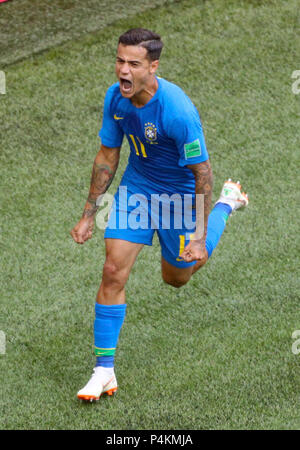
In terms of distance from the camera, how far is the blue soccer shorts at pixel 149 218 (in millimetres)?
4707

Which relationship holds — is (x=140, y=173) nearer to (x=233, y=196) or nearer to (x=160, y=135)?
(x=160, y=135)

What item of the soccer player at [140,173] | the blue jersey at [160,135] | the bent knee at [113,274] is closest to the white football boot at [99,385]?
the soccer player at [140,173]

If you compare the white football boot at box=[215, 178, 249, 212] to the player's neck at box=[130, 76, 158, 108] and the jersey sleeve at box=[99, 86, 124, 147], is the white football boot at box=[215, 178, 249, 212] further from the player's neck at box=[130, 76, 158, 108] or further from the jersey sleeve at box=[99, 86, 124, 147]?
the player's neck at box=[130, 76, 158, 108]

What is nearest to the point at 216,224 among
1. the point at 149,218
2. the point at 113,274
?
the point at 149,218

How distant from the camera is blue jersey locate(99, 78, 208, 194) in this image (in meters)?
4.40

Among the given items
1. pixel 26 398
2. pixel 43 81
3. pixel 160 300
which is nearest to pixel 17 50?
pixel 43 81

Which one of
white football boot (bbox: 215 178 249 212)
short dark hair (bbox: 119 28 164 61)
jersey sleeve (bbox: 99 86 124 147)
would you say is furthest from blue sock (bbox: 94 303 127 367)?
white football boot (bbox: 215 178 249 212)

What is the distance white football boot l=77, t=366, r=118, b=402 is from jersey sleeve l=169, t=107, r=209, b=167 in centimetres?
126

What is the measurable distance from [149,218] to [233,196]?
1346 millimetres

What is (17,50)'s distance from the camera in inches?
312

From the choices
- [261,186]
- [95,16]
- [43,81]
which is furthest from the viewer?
[95,16]

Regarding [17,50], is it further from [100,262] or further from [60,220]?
[100,262]

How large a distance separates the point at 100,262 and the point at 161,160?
1.45 metres

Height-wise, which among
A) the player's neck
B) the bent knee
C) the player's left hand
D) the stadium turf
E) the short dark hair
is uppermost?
the short dark hair
